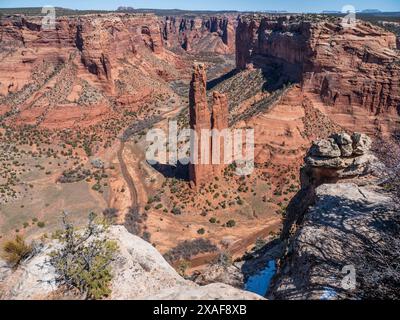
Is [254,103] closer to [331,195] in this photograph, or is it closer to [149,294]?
[331,195]

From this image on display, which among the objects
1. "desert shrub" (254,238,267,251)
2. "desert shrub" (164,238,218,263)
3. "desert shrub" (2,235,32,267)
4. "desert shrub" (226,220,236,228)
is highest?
"desert shrub" (2,235,32,267)

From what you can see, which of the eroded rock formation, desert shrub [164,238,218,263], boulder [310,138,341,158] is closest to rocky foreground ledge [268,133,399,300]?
boulder [310,138,341,158]

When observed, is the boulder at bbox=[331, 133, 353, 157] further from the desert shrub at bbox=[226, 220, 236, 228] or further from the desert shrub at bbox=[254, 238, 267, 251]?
the desert shrub at bbox=[226, 220, 236, 228]

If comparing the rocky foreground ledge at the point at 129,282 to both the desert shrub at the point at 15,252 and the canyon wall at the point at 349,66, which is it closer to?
the desert shrub at the point at 15,252

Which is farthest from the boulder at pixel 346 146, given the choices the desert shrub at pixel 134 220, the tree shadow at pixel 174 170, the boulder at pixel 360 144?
the tree shadow at pixel 174 170

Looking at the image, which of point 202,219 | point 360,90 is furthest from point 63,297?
point 360,90

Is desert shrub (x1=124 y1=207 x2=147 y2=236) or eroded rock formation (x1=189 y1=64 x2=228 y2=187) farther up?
eroded rock formation (x1=189 y1=64 x2=228 y2=187)

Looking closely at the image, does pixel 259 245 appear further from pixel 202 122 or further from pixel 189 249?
pixel 202 122
